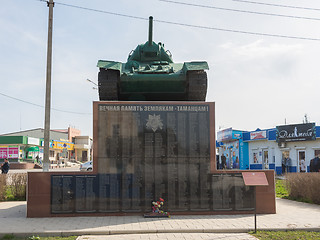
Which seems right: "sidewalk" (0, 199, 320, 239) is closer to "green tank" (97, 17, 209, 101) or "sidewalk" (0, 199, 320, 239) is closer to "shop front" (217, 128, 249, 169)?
"green tank" (97, 17, 209, 101)

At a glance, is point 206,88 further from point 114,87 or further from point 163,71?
point 114,87

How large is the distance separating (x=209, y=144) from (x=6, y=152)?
35346 millimetres

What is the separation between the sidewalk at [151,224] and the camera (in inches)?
283

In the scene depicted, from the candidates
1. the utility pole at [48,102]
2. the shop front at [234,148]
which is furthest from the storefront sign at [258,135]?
the utility pole at [48,102]

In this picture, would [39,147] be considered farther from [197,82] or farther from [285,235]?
[285,235]

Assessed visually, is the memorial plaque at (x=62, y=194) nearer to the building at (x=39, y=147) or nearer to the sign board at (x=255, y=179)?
the sign board at (x=255, y=179)

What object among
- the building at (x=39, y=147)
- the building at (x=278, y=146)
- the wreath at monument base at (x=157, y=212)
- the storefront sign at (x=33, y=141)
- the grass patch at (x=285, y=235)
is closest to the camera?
the grass patch at (x=285, y=235)

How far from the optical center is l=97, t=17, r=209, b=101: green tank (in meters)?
10.7

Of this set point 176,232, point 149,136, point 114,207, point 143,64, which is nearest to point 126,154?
point 149,136

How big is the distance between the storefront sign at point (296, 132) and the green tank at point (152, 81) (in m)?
14.5

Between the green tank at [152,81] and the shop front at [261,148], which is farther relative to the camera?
the shop front at [261,148]

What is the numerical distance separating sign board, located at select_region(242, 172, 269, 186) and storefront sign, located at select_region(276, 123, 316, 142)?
1683cm

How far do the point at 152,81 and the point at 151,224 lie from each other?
15.9ft

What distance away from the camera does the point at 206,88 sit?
10.9 m
